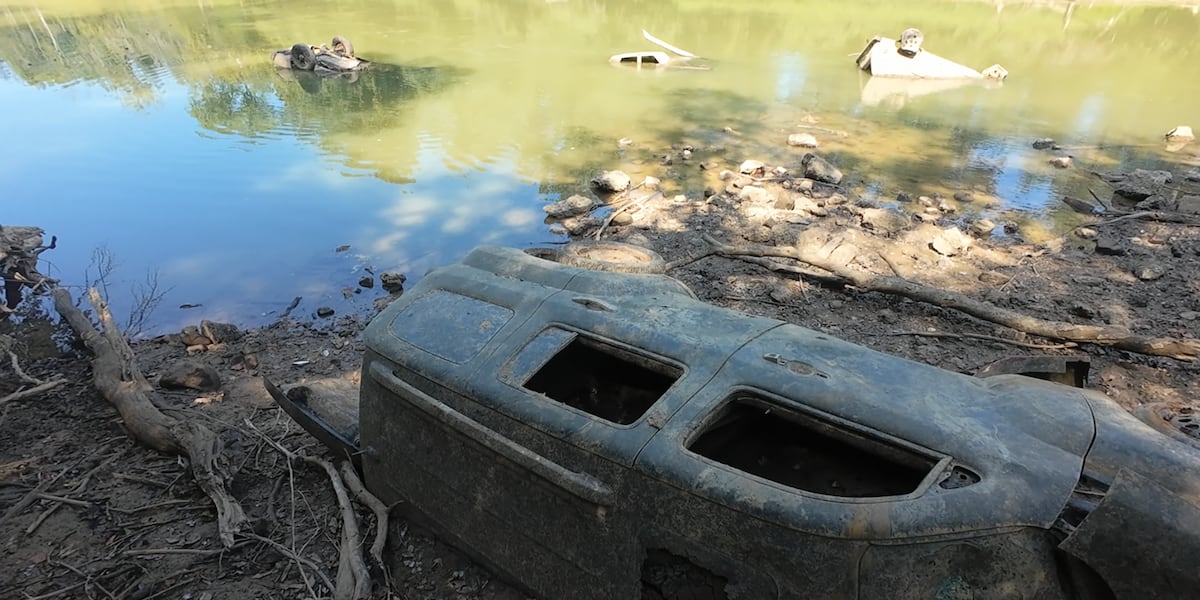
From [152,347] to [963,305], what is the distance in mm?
7460

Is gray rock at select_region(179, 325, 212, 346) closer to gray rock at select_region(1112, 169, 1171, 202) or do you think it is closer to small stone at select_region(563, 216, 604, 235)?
small stone at select_region(563, 216, 604, 235)

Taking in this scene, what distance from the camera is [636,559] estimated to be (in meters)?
2.60

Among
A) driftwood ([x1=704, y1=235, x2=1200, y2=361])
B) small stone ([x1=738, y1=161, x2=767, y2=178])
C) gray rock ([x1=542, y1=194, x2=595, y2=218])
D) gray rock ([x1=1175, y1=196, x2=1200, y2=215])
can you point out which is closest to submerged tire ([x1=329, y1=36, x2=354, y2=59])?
gray rock ([x1=542, y1=194, x2=595, y2=218])

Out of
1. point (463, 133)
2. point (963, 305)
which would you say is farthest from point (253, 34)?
point (963, 305)

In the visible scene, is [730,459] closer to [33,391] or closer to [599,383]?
[599,383]

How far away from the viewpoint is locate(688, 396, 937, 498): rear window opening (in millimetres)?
2684

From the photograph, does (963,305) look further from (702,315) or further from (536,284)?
(536,284)

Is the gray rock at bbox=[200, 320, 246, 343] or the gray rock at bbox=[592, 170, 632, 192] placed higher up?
the gray rock at bbox=[592, 170, 632, 192]

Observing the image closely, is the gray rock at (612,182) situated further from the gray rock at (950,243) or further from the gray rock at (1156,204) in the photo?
the gray rock at (1156,204)

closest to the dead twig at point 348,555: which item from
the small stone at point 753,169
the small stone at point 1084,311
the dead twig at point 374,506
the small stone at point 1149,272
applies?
the dead twig at point 374,506

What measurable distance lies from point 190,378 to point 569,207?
505cm

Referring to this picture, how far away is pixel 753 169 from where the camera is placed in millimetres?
10180

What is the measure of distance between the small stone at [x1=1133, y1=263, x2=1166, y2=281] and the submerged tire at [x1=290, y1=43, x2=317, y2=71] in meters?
17.5

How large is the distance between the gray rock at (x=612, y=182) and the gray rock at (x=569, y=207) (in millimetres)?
550
